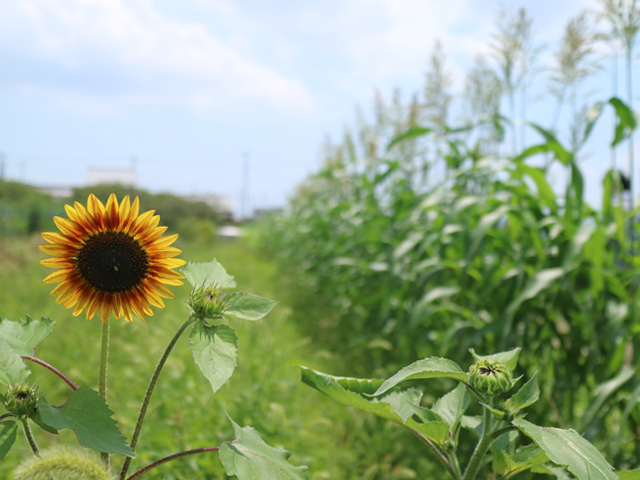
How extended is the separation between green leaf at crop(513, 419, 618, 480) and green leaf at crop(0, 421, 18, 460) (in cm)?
43

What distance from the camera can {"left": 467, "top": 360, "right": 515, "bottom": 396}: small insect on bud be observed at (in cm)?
42

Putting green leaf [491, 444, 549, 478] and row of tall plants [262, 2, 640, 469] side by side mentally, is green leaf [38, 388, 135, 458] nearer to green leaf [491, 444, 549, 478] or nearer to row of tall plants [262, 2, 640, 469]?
green leaf [491, 444, 549, 478]

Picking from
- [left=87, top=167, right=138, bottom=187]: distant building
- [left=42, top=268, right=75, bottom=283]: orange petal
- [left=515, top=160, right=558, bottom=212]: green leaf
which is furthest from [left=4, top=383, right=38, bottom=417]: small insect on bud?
[left=87, top=167, right=138, bottom=187]: distant building

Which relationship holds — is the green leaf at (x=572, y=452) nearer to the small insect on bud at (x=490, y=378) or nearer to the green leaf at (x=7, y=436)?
the small insect on bud at (x=490, y=378)

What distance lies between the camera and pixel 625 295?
53.1 inches

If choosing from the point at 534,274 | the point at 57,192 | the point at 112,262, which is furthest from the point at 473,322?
the point at 57,192

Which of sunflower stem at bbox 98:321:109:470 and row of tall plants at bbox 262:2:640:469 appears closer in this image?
sunflower stem at bbox 98:321:109:470

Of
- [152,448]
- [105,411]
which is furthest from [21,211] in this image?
[105,411]

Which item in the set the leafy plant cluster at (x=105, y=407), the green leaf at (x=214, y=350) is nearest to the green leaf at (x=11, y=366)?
the leafy plant cluster at (x=105, y=407)

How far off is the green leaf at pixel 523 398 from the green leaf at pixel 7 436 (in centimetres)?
46

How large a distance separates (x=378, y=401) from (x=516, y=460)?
0.54 ft

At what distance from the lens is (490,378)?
0.42 meters

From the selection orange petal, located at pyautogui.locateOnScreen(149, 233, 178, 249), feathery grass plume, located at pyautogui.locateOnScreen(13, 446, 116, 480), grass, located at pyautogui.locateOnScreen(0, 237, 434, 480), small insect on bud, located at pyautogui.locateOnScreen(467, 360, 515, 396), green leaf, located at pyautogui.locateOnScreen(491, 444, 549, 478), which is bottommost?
grass, located at pyautogui.locateOnScreen(0, 237, 434, 480)

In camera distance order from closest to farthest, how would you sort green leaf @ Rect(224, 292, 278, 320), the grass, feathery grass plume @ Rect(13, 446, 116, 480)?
feathery grass plume @ Rect(13, 446, 116, 480) → green leaf @ Rect(224, 292, 278, 320) → the grass
